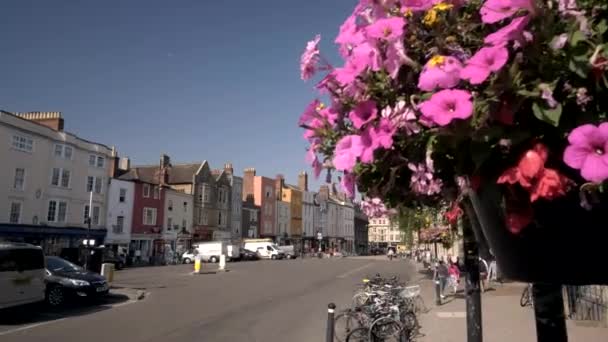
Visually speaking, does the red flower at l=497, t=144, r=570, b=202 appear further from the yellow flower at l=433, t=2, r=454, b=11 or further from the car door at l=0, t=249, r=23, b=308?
the car door at l=0, t=249, r=23, b=308

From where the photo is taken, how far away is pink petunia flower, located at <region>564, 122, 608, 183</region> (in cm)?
103

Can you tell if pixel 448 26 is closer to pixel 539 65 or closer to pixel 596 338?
pixel 539 65

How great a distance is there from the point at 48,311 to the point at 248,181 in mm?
67595

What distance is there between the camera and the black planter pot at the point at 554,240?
1.25 meters

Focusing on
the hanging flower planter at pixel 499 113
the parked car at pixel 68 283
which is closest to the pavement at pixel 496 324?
the hanging flower planter at pixel 499 113

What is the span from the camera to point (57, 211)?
137ft

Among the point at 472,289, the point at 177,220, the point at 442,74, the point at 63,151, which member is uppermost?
the point at 63,151

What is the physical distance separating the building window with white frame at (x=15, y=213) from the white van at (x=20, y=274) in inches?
1031

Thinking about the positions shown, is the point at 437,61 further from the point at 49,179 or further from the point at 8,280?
the point at 49,179

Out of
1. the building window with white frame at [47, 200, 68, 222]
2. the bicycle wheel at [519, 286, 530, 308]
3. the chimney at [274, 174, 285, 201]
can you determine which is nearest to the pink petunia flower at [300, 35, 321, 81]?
the bicycle wheel at [519, 286, 530, 308]

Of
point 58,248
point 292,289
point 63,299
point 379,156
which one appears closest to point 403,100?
point 379,156

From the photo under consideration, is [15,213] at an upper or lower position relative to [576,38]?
upper

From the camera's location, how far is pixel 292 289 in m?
24.2

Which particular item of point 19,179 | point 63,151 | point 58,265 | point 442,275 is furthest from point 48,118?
point 442,275
